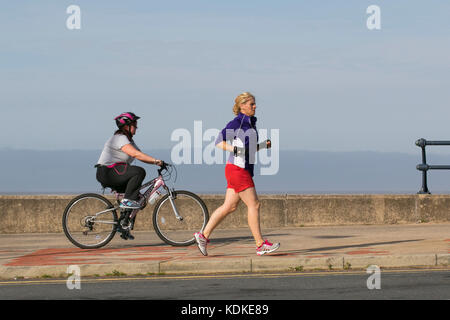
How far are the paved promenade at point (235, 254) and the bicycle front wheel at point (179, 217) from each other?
182mm

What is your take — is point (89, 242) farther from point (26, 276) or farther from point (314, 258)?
point (314, 258)

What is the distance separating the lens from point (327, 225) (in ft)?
47.0

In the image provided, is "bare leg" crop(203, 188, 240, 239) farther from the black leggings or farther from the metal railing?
the metal railing

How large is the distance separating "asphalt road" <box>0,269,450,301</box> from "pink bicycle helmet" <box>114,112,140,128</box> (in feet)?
9.25

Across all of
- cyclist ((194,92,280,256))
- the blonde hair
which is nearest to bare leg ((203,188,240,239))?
cyclist ((194,92,280,256))

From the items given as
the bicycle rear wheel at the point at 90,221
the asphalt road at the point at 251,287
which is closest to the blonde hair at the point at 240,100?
the asphalt road at the point at 251,287

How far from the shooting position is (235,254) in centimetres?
994

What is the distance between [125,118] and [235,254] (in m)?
2.45

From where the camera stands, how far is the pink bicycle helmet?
10930 millimetres

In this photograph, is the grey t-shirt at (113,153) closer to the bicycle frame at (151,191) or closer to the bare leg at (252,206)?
the bicycle frame at (151,191)

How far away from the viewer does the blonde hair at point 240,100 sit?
32.0 ft

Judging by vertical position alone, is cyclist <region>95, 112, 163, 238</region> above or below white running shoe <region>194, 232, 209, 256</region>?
above

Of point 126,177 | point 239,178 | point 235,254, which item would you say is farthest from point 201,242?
point 126,177

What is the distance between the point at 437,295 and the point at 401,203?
743 cm
